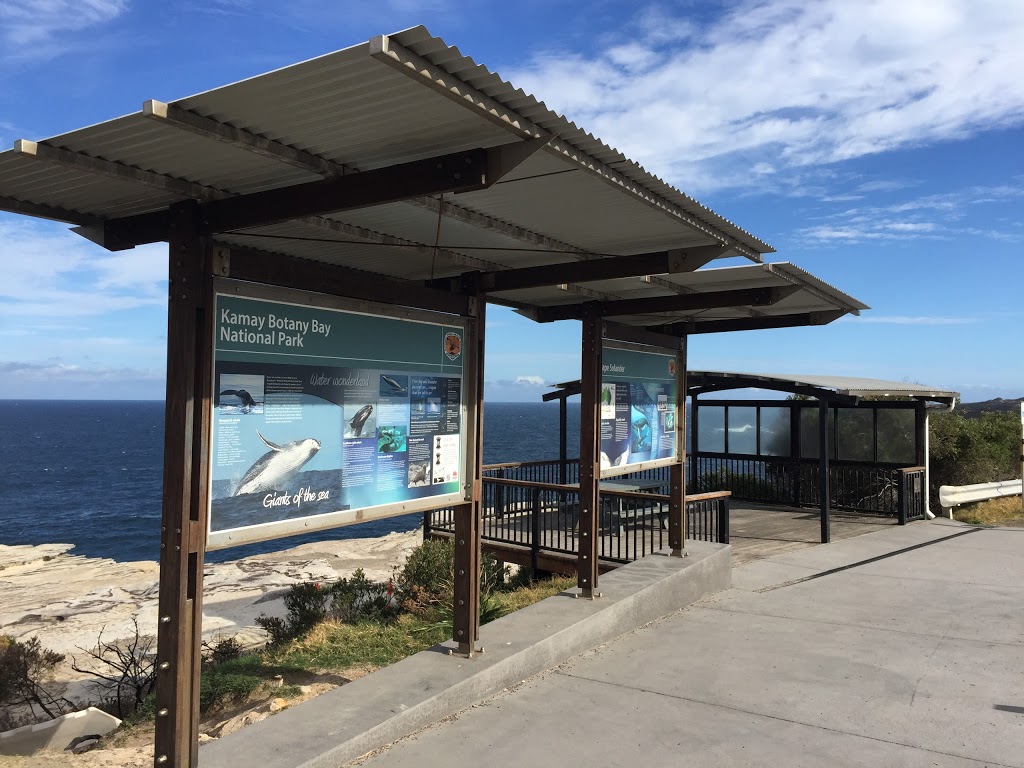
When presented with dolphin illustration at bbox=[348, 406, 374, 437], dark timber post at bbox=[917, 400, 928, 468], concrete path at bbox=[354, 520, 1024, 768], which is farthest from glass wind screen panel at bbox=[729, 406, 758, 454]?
dolphin illustration at bbox=[348, 406, 374, 437]

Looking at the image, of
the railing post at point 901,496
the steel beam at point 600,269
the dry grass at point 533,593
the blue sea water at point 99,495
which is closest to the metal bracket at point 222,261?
the steel beam at point 600,269

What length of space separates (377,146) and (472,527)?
9.81ft

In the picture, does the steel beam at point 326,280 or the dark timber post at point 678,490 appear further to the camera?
the dark timber post at point 678,490

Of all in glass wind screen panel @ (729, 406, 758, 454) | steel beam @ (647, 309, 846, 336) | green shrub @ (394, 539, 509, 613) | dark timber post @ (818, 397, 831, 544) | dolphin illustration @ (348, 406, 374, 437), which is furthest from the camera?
glass wind screen panel @ (729, 406, 758, 454)

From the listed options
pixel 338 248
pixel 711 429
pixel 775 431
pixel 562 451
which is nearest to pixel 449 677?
pixel 338 248

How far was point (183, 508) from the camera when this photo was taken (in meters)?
3.65

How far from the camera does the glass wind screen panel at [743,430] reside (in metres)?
16.0

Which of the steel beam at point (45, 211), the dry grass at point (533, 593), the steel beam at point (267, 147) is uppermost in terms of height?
the steel beam at point (267, 147)

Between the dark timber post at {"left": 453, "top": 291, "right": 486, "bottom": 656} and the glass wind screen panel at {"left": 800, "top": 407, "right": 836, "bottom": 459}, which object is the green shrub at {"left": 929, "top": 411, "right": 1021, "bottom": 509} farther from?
the dark timber post at {"left": 453, "top": 291, "right": 486, "bottom": 656}

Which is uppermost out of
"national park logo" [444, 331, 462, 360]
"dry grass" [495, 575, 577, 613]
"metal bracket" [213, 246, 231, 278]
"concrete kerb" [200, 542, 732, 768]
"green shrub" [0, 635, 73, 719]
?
"metal bracket" [213, 246, 231, 278]

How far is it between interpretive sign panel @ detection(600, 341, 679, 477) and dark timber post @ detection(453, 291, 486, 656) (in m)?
1.97

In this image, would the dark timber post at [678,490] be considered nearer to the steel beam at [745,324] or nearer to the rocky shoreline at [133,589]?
the steel beam at [745,324]

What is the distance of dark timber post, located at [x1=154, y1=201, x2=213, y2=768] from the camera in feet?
12.0

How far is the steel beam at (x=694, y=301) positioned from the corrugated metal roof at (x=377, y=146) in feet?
7.76
